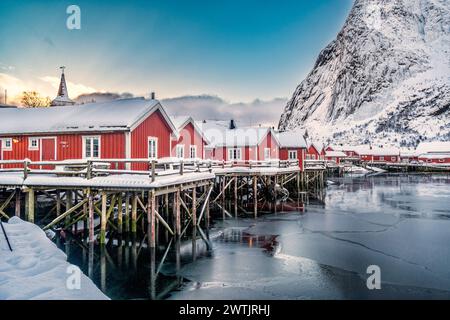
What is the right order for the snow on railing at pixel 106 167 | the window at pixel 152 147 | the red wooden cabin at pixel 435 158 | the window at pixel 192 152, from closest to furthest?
1. the snow on railing at pixel 106 167
2. the window at pixel 152 147
3. the window at pixel 192 152
4. the red wooden cabin at pixel 435 158

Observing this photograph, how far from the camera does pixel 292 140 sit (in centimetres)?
4797

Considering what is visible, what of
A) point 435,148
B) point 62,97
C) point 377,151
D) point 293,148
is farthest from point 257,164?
point 435,148

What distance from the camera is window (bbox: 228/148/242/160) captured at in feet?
128

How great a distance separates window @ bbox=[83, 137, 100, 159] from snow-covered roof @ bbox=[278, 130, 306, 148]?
30760mm

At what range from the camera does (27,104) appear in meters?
63.4

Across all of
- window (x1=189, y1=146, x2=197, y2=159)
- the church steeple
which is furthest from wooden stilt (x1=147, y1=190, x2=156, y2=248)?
the church steeple

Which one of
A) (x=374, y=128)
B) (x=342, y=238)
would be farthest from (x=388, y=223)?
(x=374, y=128)

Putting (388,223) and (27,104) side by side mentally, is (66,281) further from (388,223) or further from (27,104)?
(27,104)

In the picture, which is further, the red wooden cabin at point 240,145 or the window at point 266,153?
the window at point 266,153

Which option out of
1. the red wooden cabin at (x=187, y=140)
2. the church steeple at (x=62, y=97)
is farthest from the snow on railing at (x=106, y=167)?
the church steeple at (x=62, y=97)

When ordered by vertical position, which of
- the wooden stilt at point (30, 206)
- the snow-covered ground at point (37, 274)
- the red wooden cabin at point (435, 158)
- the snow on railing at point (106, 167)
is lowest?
the snow-covered ground at point (37, 274)

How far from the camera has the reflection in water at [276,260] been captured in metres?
11.0

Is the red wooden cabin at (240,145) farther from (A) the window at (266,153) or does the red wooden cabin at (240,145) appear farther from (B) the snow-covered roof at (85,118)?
(B) the snow-covered roof at (85,118)
